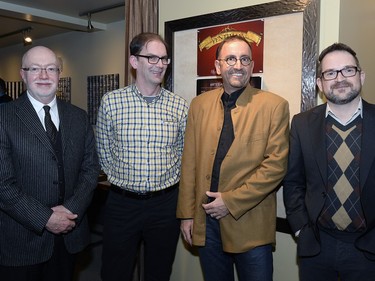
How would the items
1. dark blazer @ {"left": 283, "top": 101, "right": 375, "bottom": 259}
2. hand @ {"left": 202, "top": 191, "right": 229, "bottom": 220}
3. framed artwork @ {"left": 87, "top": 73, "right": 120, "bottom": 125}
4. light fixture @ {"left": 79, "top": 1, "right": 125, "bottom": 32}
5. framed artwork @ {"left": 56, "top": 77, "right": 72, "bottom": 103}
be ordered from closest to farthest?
dark blazer @ {"left": 283, "top": 101, "right": 375, "bottom": 259}, hand @ {"left": 202, "top": 191, "right": 229, "bottom": 220}, light fixture @ {"left": 79, "top": 1, "right": 125, "bottom": 32}, framed artwork @ {"left": 87, "top": 73, "right": 120, "bottom": 125}, framed artwork @ {"left": 56, "top": 77, "right": 72, "bottom": 103}

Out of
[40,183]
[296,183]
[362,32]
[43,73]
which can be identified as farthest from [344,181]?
[43,73]

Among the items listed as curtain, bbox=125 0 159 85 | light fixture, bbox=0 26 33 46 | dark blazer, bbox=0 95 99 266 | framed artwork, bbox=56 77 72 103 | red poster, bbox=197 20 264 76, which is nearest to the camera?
dark blazer, bbox=0 95 99 266

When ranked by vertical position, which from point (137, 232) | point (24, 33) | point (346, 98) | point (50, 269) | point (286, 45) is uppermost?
point (24, 33)

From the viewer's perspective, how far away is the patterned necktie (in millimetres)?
1888

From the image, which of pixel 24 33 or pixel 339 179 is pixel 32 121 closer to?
pixel 339 179

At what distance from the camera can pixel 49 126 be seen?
1899mm

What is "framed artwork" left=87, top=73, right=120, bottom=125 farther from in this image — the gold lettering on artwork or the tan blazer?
the tan blazer

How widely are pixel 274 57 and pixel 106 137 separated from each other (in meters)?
1.09

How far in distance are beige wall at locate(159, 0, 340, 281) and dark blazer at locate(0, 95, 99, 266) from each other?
100 centimetres

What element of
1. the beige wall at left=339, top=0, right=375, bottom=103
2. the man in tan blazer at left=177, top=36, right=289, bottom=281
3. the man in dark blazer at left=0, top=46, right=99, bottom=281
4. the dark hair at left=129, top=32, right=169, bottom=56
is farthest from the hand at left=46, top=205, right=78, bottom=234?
the beige wall at left=339, top=0, right=375, bottom=103

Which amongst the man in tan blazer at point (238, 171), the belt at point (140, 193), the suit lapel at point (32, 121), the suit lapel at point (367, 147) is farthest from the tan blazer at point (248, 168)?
the suit lapel at point (32, 121)

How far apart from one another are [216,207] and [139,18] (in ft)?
5.39

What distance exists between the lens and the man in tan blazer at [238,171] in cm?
183

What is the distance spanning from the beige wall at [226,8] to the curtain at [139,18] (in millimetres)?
55
